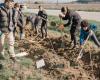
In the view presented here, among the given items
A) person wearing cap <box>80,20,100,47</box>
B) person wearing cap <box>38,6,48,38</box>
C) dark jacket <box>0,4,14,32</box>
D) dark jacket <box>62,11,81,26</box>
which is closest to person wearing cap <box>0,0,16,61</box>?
dark jacket <box>0,4,14,32</box>

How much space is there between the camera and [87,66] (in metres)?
12.0

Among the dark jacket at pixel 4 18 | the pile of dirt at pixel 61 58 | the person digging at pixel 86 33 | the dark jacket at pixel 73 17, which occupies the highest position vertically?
the dark jacket at pixel 4 18

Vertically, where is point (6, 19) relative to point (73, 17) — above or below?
above

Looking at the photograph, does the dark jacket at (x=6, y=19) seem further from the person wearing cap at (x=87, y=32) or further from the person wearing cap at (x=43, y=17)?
the person wearing cap at (x=43, y=17)

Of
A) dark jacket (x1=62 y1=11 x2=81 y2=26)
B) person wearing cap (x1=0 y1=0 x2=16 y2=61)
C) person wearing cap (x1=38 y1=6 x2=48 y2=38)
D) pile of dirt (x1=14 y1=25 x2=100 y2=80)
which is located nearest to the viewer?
pile of dirt (x1=14 y1=25 x2=100 y2=80)

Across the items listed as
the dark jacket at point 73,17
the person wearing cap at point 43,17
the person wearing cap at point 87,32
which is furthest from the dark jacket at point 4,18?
the person wearing cap at point 43,17

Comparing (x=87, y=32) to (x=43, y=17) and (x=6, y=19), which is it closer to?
(x=6, y=19)

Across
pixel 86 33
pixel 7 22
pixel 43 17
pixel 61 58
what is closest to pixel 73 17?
pixel 86 33

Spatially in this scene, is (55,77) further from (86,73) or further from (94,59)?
(94,59)

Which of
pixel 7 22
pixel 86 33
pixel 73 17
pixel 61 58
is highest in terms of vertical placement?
pixel 7 22

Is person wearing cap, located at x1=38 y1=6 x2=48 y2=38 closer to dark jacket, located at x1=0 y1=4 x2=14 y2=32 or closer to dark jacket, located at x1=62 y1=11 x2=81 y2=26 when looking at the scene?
dark jacket, located at x1=62 y1=11 x2=81 y2=26

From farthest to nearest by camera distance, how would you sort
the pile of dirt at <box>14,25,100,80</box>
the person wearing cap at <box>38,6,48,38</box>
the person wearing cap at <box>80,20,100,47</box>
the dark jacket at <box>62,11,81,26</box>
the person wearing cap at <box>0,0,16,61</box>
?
the person wearing cap at <box>38,6,48,38</box> → the dark jacket at <box>62,11,81,26</box> → the person wearing cap at <box>80,20,100,47</box> → the person wearing cap at <box>0,0,16,61</box> → the pile of dirt at <box>14,25,100,80</box>

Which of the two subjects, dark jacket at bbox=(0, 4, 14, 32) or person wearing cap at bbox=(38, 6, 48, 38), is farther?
person wearing cap at bbox=(38, 6, 48, 38)

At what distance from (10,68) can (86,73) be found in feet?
7.58
